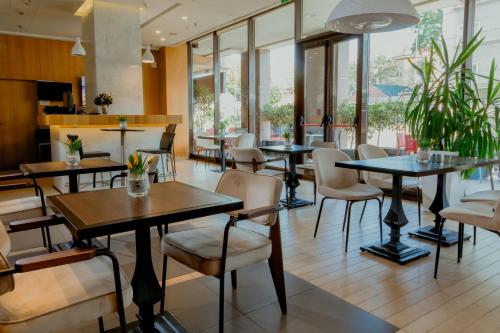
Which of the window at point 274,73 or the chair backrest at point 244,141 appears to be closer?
the chair backrest at point 244,141

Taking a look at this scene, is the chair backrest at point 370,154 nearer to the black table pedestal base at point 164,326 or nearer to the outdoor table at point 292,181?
the outdoor table at point 292,181

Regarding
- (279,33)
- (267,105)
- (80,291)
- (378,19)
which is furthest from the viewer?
(267,105)

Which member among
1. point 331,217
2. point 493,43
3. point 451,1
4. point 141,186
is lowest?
point 331,217

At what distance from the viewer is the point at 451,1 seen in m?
5.23

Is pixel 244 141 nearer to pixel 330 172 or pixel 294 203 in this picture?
pixel 294 203

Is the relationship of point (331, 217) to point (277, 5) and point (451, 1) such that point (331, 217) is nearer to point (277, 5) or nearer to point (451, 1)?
point (451, 1)

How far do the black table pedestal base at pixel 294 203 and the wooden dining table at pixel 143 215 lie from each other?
2.95 metres

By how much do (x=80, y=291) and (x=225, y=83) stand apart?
8878 millimetres

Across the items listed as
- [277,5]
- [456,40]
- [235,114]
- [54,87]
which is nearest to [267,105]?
[235,114]

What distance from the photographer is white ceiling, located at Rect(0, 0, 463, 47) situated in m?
7.34

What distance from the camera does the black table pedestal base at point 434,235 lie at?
3753mm

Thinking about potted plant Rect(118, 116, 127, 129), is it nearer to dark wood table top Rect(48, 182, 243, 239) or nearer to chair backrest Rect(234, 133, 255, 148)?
chair backrest Rect(234, 133, 255, 148)

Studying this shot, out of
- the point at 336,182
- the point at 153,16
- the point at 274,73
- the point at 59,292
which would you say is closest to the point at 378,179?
the point at 336,182

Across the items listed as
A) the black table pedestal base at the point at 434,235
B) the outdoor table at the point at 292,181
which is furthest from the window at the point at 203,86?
the black table pedestal base at the point at 434,235
